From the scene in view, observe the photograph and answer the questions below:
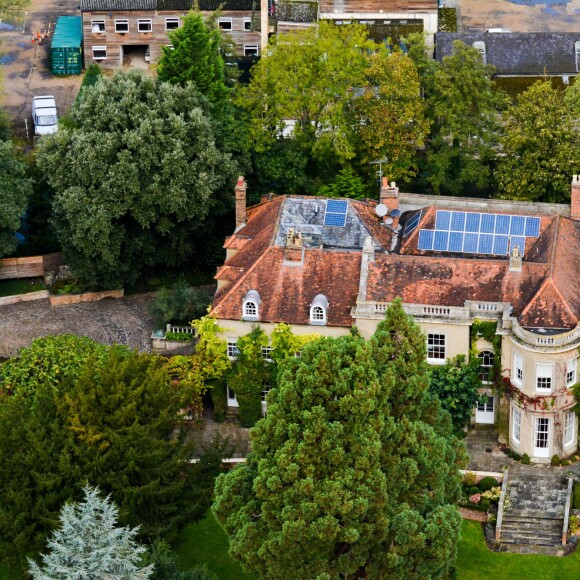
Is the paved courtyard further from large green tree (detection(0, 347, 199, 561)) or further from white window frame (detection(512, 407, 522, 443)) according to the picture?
white window frame (detection(512, 407, 522, 443))

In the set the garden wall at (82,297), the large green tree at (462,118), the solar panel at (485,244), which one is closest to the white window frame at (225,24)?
the large green tree at (462,118)

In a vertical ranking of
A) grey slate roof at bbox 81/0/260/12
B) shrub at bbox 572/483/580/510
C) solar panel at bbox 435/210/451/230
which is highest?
grey slate roof at bbox 81/0/260/12

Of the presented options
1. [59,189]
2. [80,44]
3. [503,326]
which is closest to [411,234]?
[503,326]

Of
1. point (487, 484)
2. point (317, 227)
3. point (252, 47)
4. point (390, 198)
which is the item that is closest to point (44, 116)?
point (252, 47)

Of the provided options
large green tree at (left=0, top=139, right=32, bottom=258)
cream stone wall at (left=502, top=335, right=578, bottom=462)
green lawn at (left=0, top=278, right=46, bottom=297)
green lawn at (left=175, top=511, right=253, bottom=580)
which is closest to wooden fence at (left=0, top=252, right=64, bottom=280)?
green lawn at (left=0, top=278, right=46, bottom=297)

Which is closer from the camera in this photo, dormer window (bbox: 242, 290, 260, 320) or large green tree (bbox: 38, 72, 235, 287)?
dormer window (bbox: 242, 290, 260, 320)

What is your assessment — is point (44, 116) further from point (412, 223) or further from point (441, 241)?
point (441, 241)

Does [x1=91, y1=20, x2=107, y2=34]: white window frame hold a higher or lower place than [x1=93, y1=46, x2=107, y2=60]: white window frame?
higher

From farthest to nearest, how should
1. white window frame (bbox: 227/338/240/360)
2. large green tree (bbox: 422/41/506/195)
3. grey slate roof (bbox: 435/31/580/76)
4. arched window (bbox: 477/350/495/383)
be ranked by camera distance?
grey slate roof (bbox: 435/31/580/76) → large green tree (bbox: 422/41/506/195) → white window frame (bbox: 227/338/240/360) → arched window (bbox: 477/350/495/383)
